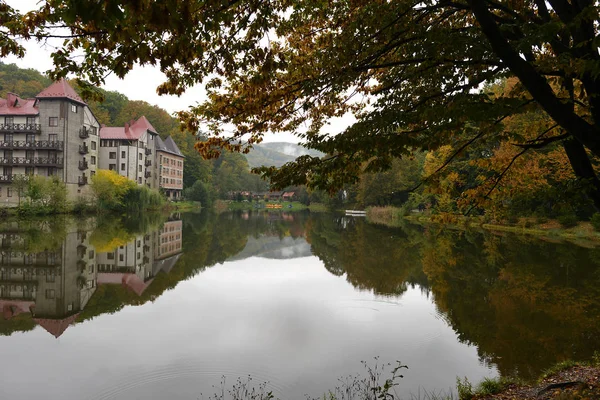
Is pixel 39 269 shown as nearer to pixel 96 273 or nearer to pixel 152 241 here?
pixel 96 273

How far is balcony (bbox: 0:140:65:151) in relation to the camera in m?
49.4

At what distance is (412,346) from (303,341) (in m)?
2.38

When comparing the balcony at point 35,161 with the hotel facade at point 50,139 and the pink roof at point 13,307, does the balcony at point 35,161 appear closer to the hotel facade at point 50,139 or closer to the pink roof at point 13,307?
the hotel facade at point 50,139

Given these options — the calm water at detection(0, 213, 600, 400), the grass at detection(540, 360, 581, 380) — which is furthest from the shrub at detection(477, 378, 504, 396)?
the grass at detection(540, 360, 581, 380)

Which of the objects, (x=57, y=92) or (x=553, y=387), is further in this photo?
(x=57, y=92)

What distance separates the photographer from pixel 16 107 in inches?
2014

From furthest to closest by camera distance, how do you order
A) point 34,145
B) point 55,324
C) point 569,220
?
point 34,145 → point 569,220 → point 55,324

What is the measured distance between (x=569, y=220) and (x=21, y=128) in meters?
61.1

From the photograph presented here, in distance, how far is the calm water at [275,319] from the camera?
700 cm

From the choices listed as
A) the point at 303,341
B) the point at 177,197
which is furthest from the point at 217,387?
the point at 177,197

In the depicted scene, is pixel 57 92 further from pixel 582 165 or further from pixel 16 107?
pixel 582 165

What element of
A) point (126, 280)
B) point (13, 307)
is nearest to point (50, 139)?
point (126, 280)

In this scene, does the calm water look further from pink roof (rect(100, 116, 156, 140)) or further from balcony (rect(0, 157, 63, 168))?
pink roof (rect(100, 116, 156, 140))

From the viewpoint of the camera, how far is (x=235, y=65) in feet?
18.7
